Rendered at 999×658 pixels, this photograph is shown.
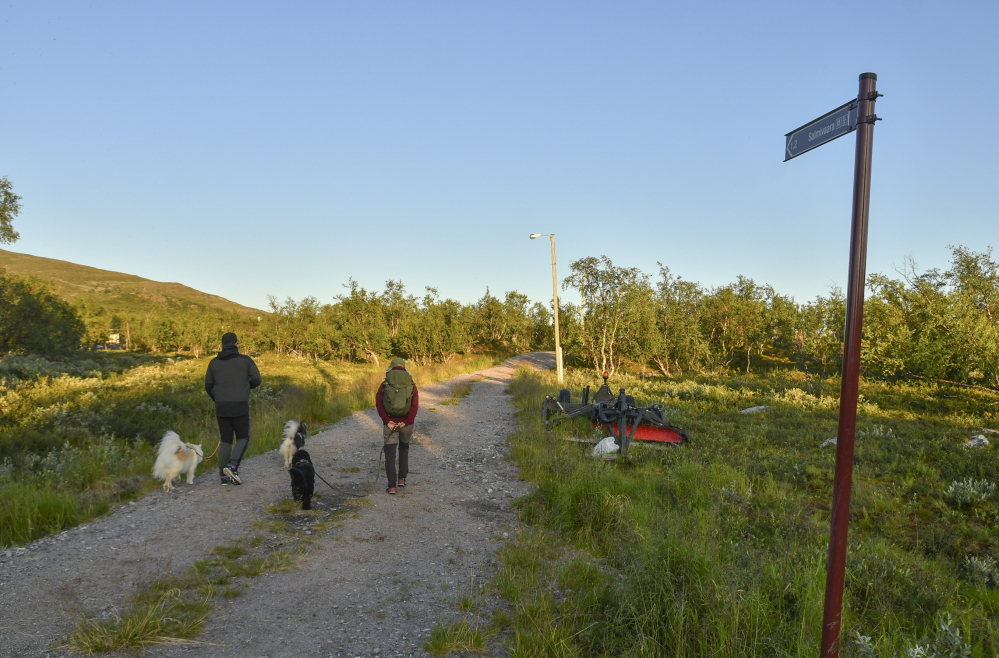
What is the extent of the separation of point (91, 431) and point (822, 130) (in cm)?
1360

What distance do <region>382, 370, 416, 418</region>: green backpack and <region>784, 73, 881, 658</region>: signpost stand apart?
5.47 m

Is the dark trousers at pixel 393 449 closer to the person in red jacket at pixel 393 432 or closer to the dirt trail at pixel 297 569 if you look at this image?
the person in red jacket at pixel 393 432

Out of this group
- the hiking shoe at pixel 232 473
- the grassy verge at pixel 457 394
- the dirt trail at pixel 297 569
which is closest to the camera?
the dirt trail at pixel 297 569

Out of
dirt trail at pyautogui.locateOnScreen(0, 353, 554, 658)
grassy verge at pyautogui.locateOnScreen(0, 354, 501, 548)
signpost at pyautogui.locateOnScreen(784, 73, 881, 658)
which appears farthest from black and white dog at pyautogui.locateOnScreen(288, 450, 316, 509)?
signpost at pyautogui.locateOnScreen(784, 73, 881, 658)

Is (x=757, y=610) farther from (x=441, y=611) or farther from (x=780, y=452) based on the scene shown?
(x=780, y=452)

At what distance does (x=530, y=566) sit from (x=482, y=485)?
3113 millimetres

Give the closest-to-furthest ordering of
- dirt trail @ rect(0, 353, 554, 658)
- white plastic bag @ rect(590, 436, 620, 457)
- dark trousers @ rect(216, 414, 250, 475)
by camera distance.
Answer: dirt trail @ rect(0, 353, 554, 658) → dark trousers @ rect(216, 414, 250, 475) → white plastic bag @ rect(590, 436, 620, 457)

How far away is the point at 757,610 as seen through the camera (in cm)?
327

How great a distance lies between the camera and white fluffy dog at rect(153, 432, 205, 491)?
21.5 feet

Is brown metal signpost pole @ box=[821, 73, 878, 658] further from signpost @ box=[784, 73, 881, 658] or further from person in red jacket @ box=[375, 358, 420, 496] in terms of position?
Answer: person in red jacket @ box=[375, 358, 420, 496]

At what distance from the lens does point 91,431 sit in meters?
10.5

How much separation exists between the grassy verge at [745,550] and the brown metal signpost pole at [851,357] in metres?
0.89

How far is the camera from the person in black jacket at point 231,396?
6.89 meters

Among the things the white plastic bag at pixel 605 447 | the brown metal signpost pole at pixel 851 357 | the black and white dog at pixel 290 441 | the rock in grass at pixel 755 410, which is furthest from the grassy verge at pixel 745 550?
the rock in grass at pixel 755 410
